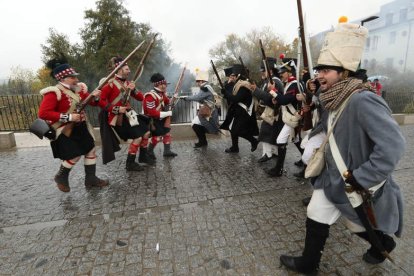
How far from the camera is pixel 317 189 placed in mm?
2250

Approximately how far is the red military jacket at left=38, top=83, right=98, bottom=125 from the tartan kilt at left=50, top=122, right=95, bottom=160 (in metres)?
0.32

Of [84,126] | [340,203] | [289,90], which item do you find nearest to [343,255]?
[340,203]

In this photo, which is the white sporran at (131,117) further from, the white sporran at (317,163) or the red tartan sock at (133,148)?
the white sporran at (317,163)

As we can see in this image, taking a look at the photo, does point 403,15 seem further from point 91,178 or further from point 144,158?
point 91,178

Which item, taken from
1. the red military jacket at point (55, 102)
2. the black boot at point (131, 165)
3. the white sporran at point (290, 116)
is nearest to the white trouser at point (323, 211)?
the white sporran at point (290, 116)

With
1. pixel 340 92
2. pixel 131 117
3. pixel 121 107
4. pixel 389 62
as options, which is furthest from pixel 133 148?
pixel 389 62

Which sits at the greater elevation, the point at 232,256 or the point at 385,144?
the point at 385,144

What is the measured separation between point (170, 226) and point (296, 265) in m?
1.50

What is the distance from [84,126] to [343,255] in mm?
3821

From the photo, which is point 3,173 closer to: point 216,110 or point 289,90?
point 216,110

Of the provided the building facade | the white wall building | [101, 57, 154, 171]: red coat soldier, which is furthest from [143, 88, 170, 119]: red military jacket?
the white wall building

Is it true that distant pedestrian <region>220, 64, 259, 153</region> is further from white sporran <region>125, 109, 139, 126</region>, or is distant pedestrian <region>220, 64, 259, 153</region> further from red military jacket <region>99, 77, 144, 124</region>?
red military jacket <region>99, 77, 144, 124</region>

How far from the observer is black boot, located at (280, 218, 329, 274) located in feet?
7.14

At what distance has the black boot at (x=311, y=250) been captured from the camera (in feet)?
7.14
